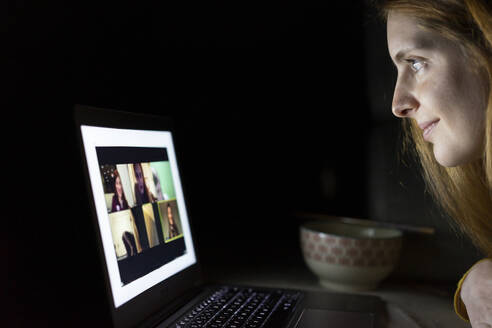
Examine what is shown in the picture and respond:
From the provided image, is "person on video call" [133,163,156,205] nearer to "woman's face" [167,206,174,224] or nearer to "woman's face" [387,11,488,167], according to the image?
"woman's face" [167,206,174,224]

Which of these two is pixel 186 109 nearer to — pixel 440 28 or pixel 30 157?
pixel 30 157

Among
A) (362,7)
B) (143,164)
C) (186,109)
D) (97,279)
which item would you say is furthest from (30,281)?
(362,7)

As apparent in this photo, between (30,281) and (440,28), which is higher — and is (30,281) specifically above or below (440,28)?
below

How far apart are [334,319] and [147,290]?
318 millimetres

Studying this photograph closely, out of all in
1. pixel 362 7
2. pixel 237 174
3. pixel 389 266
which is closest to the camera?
pixel 389 266

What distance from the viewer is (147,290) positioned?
0.71 meters

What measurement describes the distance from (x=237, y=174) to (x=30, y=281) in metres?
0.72

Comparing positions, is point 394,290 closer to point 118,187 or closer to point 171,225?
point 171,225

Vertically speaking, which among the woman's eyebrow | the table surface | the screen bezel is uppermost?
the woman's eyebrow

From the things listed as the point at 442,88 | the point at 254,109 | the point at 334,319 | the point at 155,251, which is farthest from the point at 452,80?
the point at 254,109

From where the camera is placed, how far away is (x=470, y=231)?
2.72ft

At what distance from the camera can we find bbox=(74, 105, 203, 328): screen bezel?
62cm

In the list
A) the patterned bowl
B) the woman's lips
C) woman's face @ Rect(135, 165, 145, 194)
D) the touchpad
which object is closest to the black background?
woman's face @ Rect(135, 165, 145, 194)

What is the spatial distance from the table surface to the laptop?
5 centimetres
